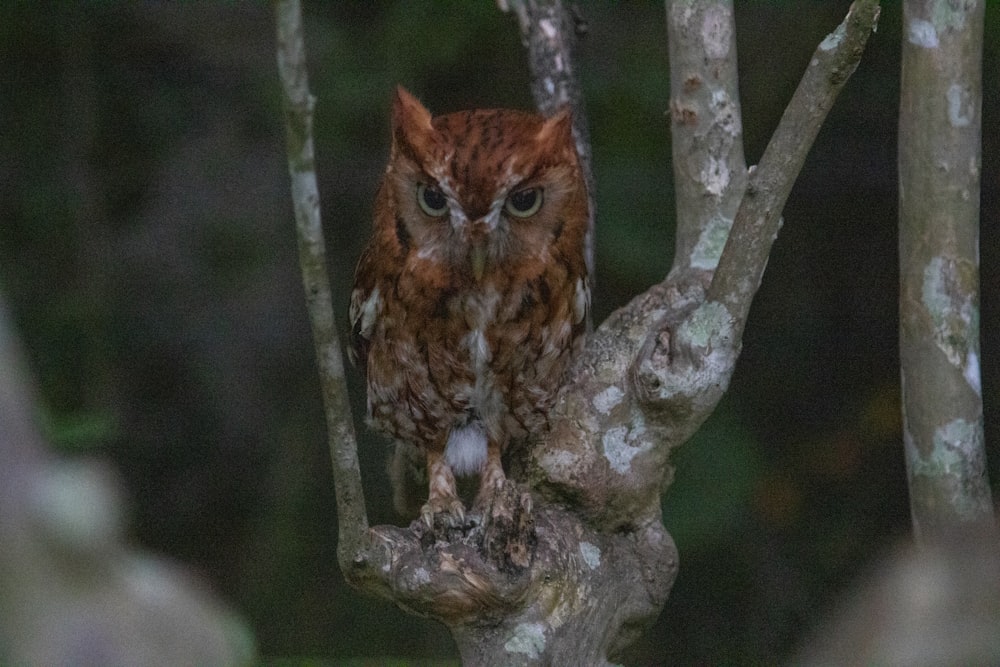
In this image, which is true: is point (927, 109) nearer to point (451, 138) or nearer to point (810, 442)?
point (451, 138)

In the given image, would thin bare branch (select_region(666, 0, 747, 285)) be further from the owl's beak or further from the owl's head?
the owl's beak

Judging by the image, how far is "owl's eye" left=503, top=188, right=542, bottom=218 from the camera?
210 cm

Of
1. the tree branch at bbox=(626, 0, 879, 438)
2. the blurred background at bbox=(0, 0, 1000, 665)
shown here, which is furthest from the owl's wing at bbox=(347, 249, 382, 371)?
the blurred background at bbox=(0, 0, 1000, 665)

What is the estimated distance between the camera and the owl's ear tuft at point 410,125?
2.04 meters

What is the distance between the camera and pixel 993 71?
319 centimetres

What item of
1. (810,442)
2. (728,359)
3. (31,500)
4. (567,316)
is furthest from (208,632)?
(810,442)

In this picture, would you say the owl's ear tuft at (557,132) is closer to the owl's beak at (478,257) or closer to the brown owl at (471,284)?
the brown owl at (471,284)

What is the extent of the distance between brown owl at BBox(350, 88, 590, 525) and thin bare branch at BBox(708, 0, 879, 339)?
1.31 feet

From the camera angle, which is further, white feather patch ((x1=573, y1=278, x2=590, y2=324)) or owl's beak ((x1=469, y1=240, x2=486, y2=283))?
white feather patch ((x1=573, y1=278, x2=590, y2=324))

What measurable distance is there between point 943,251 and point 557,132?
72 centimetres

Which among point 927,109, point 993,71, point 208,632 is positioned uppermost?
point 208,632

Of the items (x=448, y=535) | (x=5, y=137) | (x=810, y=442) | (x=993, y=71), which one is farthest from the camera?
(x=810, y=442)

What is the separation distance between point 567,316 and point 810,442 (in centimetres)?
170

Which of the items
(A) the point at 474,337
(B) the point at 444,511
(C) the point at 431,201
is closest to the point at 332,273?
(A) the point at 474,337
